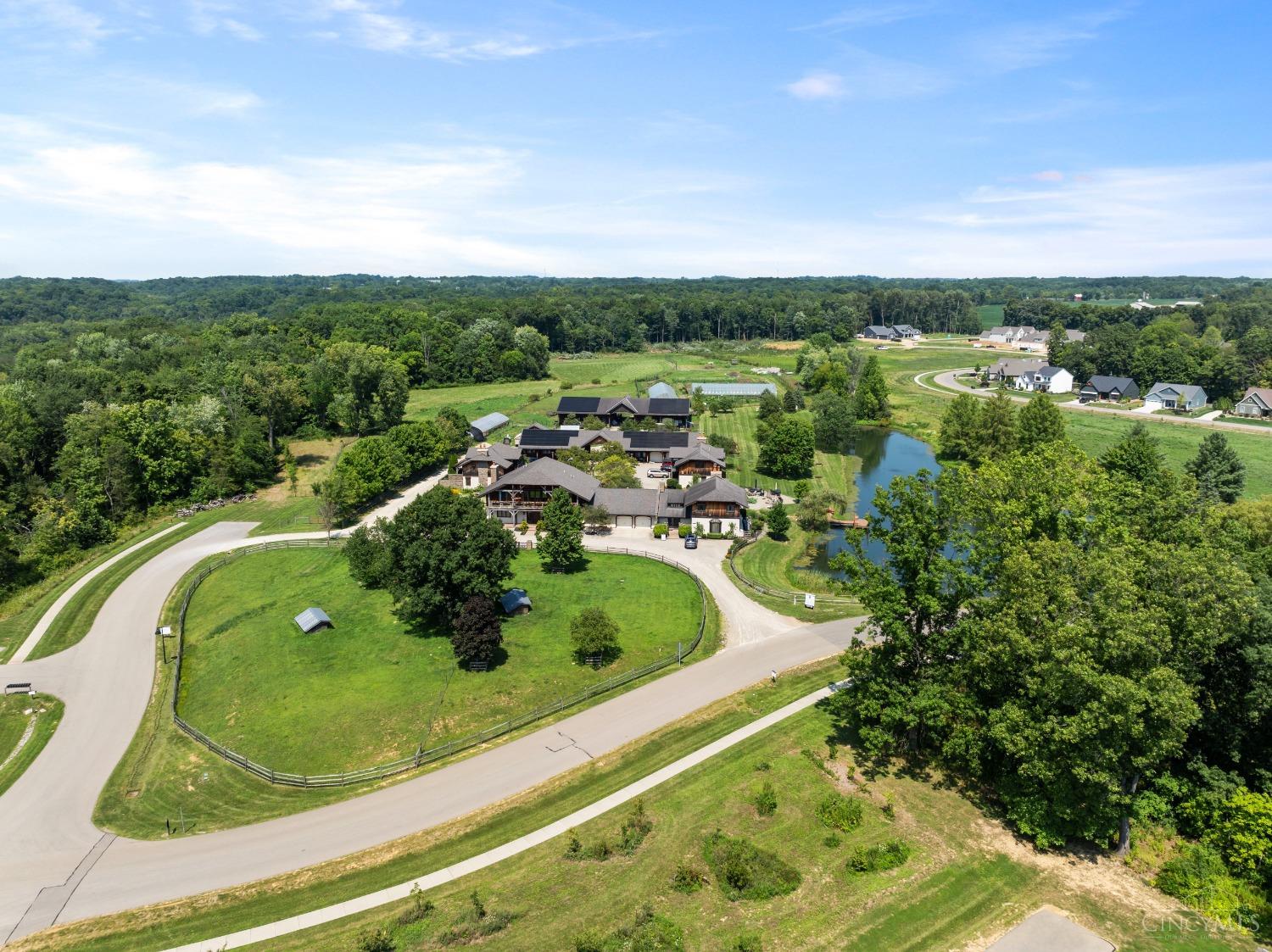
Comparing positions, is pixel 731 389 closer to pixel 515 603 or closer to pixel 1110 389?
pixel 1110 389

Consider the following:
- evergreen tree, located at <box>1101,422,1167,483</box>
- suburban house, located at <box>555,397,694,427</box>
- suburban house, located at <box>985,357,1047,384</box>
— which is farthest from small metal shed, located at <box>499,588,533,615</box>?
suburban house, located at <box>985,357,1047,384</box>

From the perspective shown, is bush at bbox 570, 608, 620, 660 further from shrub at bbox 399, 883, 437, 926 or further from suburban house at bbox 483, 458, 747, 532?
suburban house at bbox 483, 458, 747, 532

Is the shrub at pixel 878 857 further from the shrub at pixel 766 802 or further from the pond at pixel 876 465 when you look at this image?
the pond at pixel 876 465

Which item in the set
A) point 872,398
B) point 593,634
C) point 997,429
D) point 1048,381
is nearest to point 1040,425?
point 997,429

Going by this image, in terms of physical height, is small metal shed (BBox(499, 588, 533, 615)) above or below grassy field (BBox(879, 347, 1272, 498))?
below

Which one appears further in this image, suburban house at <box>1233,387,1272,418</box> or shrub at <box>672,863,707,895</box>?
suburban house at <box>1233,387,1272,418</box>

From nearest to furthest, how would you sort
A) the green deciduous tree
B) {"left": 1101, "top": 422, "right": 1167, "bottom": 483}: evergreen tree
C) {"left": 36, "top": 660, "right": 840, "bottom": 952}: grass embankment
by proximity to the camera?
{"left": 36, "top": 660, "right": 840, "bottom": 952}: grass embankment < {"left": 1101, "top": 422, "right": 1167, "bottom": 483}: evergreen tree < the green deciduous tree

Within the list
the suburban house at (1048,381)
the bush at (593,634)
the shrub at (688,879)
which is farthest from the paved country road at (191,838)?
the suburban house at (1048,381)
